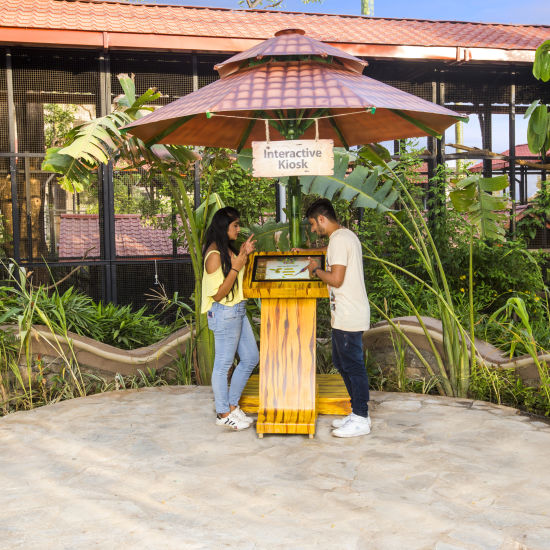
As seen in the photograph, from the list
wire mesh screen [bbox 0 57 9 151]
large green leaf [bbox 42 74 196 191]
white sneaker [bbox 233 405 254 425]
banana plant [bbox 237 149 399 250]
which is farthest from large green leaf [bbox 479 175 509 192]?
wire mesh screen [bbox 0 57 9 151]

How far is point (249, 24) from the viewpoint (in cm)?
848

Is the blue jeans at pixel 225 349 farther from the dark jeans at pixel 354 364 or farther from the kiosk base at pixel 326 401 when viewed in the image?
the dark jeans at pixel 354 364

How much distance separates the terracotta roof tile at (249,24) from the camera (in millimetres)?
7469

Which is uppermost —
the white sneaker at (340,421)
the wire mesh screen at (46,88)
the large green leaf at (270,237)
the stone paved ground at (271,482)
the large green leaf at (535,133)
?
the wire mesh screen at (46,88)

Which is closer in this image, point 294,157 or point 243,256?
point 294,157

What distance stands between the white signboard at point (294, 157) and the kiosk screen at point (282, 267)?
27.8 inches

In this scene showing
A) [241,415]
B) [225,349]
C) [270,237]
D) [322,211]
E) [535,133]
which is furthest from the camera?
[270,237]

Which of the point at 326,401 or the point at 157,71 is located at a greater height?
the point at 157,71

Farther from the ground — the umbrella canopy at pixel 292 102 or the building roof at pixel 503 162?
the building roof at pixel 503 162

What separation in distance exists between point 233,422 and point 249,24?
19.7ft

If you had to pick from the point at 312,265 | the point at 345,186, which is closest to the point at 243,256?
the point at 312,265

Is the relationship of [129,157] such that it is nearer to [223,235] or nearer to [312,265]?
[223,235]

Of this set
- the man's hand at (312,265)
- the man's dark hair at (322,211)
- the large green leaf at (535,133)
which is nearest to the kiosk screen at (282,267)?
the man's hand at (312,265)

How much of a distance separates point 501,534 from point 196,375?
3423mm
